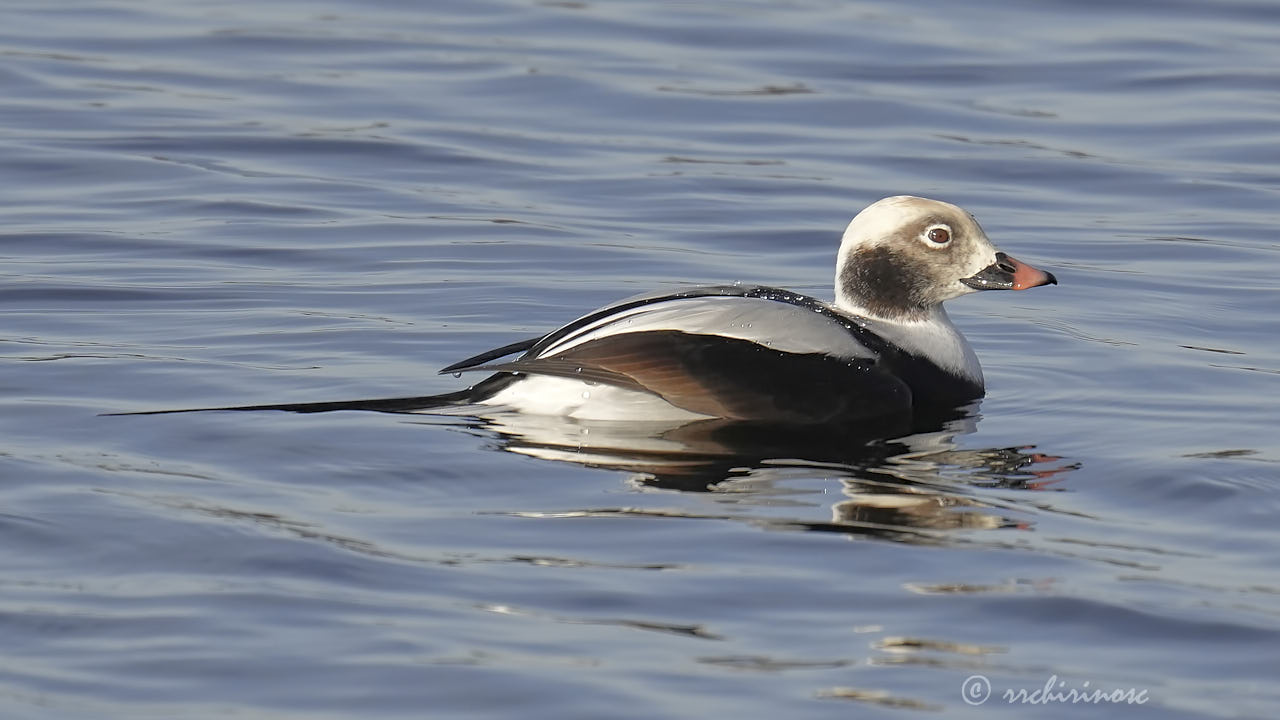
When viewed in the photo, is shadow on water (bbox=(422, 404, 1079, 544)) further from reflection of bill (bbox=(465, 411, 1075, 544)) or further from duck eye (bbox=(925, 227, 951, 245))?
duck eye (bbox=(925, 227, 951, 245))

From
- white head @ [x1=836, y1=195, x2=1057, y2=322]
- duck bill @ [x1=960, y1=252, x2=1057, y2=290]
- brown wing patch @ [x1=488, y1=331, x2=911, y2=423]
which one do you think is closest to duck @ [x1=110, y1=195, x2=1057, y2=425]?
brown wing patch @ [x1=488, y1=331, x2=911, y2=423]

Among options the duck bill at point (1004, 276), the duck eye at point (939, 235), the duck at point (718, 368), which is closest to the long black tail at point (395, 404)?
the duck at point (718, 368)

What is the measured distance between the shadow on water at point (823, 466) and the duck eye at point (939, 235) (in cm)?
67

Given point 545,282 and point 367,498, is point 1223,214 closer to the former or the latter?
point 545,282

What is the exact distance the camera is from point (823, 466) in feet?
22.1

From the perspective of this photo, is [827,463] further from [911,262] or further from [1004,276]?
[1004,276]

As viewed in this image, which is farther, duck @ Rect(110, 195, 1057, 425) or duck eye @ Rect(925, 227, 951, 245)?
duck eye @ Rect(925, 227, 951, 245)

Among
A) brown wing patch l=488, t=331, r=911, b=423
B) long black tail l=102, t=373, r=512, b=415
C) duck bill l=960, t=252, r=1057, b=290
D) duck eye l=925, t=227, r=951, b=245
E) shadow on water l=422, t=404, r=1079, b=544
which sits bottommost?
shadow on water l=422, t=404, r=1079, b=544

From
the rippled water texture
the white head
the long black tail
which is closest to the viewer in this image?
the rippled water texture

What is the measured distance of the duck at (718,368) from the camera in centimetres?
711

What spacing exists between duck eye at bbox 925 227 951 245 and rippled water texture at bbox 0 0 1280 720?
2.15 feet

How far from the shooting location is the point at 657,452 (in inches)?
270

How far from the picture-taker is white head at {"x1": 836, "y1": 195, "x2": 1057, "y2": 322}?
309 inches

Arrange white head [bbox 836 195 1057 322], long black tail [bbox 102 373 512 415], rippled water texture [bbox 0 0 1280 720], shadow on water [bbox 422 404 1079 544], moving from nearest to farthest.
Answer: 1. rippled water texture [bbox 0 0 1280 720]
2. shadow on water [bbox 422 404 1079 544]
3. long black tail [bbox 102 373 512 415]
4. white head [bbox 836 195 1057 322]
